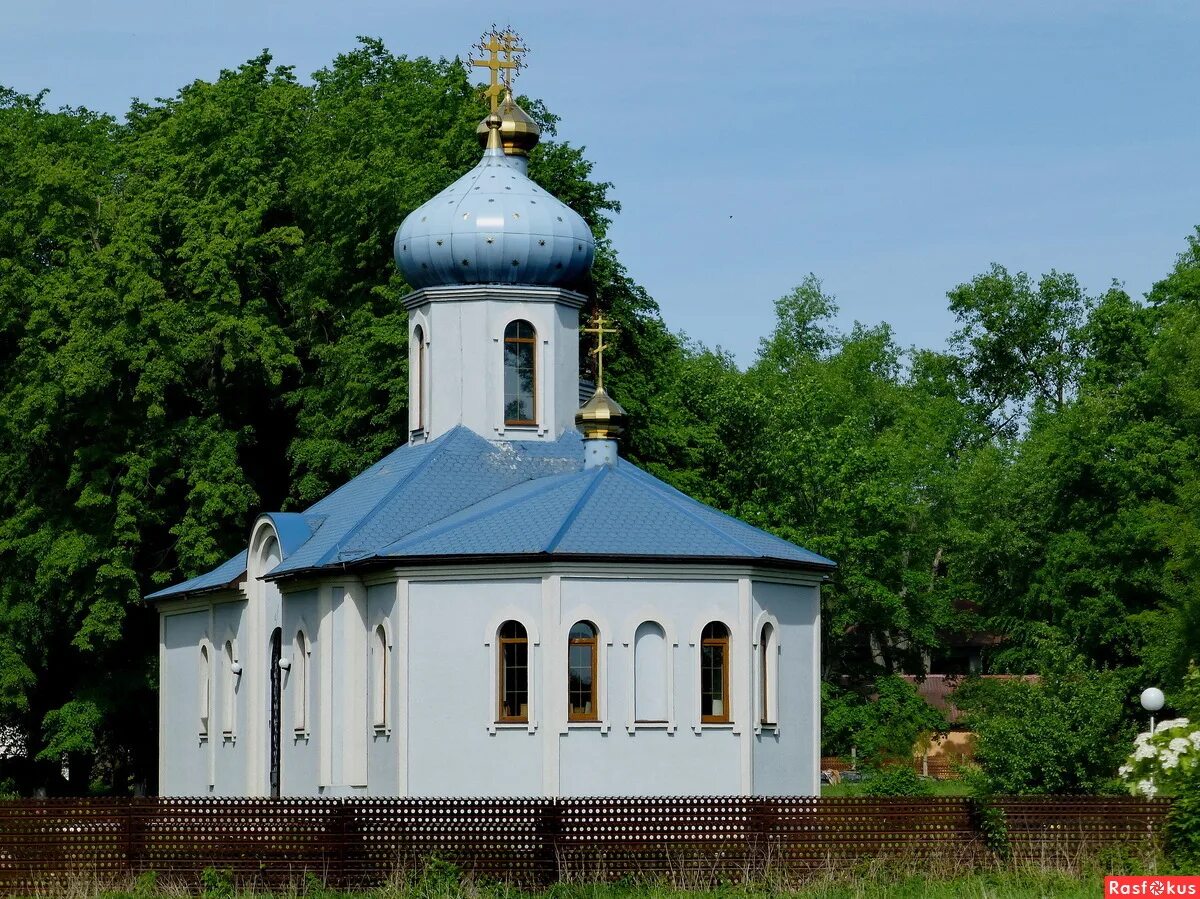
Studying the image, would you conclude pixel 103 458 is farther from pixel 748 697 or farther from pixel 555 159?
pixel 748 697

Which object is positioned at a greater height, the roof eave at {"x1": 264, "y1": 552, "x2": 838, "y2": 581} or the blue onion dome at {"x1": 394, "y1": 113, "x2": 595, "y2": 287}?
the blue onion dome at {"x1": 394, "y1": 113, "x2": 595, "y2": 287}

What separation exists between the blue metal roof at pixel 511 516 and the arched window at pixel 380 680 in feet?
3.85

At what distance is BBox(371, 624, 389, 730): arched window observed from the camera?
3006 centimetres

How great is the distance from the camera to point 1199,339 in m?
43.7

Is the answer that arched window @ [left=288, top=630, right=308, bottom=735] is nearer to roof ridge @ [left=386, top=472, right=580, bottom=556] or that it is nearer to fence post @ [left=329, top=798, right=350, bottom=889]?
roof ridge @ [left=386, top=472, right=580, bottom=556]

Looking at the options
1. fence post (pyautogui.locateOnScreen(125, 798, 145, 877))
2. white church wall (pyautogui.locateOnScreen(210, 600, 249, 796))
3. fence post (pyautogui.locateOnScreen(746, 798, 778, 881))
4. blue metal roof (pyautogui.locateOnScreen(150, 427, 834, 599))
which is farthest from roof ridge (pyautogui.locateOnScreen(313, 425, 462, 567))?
fence post (pyautogui.locateOnScreen(746, 798, 778, 881))

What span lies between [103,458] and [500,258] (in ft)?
35.1

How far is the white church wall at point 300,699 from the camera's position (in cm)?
3144

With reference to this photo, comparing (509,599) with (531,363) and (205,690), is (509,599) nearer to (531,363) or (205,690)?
(531,363)

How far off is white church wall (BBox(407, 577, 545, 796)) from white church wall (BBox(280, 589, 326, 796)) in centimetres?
247

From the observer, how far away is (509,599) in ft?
95.6

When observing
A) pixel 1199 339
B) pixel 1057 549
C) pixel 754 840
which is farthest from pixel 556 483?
pixel 1057 549

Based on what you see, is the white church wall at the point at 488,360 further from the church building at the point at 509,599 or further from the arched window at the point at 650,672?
the arched window at the point at 650,672

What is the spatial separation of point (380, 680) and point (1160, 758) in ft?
33.7
